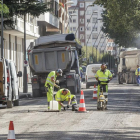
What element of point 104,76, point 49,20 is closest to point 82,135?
point 104,76

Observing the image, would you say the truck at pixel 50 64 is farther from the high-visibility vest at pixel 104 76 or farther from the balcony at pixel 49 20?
the balcony at pixel 49 20

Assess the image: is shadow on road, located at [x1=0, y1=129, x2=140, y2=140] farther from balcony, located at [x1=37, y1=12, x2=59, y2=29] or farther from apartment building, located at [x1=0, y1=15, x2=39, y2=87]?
balcony, located at [x1=37, y1=12, x2=59, y2=29]

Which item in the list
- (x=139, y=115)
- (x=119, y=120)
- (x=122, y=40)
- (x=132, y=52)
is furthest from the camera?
(x=122, y=40)

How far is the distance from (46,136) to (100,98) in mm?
7472

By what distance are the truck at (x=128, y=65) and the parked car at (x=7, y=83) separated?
25961mm

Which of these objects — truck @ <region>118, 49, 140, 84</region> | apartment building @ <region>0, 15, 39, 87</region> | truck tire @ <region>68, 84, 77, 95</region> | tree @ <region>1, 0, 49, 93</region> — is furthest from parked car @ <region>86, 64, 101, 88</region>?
tree @ <region>1, 0, 49, 93</region>

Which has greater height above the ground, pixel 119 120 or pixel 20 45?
pixel 20 45

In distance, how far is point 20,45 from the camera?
4756 cm

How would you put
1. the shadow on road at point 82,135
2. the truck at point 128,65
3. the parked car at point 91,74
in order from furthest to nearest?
the truck at point 128,65
the parked car at point 91,74
the shadow on road at point 82,135

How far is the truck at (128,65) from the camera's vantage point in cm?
4619

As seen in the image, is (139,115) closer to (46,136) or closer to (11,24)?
(46,136)

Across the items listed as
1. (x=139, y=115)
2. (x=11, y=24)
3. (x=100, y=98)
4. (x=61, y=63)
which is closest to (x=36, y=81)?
(x=61, y=63)

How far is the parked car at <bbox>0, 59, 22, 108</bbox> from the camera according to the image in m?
20.0

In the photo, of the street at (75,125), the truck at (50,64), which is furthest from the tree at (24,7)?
the street at (75,125)
